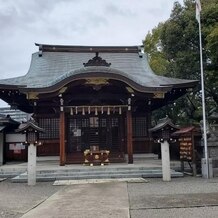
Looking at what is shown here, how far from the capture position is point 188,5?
24.4 meters

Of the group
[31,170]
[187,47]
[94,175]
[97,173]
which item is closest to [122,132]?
[97,173]

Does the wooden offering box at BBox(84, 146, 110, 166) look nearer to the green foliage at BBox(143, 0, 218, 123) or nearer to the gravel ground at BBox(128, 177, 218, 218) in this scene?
the gravel ground at BBox(128, 177, 218, 218)

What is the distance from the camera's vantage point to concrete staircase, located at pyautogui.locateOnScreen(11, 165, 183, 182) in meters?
14.3

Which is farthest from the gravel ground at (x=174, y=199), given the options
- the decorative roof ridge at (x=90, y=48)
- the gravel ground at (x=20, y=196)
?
the decorative roof ridge at (x=90, y=48)

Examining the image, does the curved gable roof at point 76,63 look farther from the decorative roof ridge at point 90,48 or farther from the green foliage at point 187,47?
the green foliage at point 187,47

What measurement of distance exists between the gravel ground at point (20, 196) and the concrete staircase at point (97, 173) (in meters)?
0.77

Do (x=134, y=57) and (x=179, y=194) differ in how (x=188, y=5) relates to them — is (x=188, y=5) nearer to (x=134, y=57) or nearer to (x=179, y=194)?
(x=134, y=57)

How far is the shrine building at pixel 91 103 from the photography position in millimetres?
16703

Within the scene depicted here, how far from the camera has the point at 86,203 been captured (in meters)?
8.91

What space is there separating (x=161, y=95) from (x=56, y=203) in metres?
9.86

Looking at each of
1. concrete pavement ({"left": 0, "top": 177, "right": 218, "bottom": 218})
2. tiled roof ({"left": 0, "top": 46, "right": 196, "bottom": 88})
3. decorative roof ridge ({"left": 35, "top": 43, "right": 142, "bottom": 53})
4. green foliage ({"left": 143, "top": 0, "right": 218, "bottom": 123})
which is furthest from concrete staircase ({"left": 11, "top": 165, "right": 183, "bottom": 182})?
decorative roof ridge ({"left": 35, "top": 43, "right": 142, "bottom": 53})

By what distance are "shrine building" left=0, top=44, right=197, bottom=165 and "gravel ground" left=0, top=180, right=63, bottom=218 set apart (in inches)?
155

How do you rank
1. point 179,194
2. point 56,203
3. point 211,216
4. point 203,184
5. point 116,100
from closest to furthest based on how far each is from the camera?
1. point 211,216
2. point 56,203
3. point 179,194
4. point 203,184
5. point 116,100

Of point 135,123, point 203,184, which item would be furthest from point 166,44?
point 203,184
